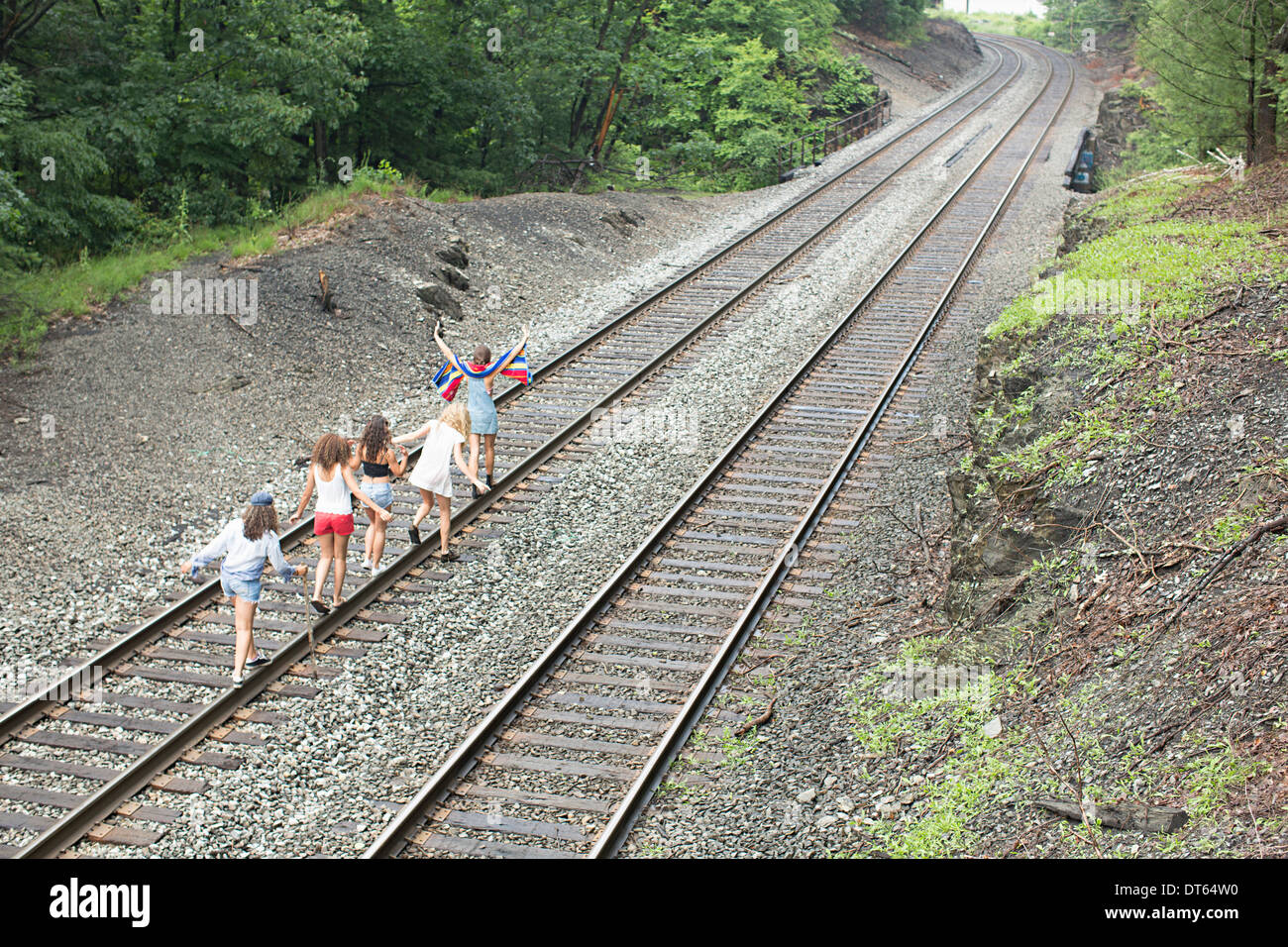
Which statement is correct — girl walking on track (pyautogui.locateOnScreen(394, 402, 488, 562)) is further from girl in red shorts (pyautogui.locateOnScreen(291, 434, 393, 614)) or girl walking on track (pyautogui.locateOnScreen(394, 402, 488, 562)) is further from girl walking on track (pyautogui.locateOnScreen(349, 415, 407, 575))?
girl in red shorts (pyautogui.locateOnScreen(291, 434, 393, 614))

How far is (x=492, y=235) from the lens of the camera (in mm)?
19547

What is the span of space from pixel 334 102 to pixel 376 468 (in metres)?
11.6

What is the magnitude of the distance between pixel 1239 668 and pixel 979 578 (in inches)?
112

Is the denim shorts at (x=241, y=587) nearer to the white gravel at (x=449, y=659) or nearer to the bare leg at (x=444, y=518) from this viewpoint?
the white gravel at (x=449, y=659)

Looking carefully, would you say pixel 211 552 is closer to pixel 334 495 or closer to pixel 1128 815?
pixel 334 495

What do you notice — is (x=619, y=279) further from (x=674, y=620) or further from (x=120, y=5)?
(x=674, y=620)

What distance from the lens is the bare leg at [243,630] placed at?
320 inches

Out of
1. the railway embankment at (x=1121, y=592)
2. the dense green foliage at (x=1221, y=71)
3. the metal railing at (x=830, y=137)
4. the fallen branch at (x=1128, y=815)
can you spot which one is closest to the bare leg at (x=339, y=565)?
the railway embankment at (x=1121, y=592)

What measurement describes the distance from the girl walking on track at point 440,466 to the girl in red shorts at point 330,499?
0.90 m

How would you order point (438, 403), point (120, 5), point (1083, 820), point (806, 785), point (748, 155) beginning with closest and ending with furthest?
point (1083, 820) < point (806, 785) < point (438, 403) < point (120, 5) < point (748, 155)

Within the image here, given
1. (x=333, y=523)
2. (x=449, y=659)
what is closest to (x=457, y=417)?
(x=333, y=523)

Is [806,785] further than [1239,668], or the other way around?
[806,785]

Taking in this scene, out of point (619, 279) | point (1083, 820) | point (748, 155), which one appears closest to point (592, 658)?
point (1083, 820)

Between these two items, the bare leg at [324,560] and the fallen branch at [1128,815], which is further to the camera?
the bare leg at [324,560]
